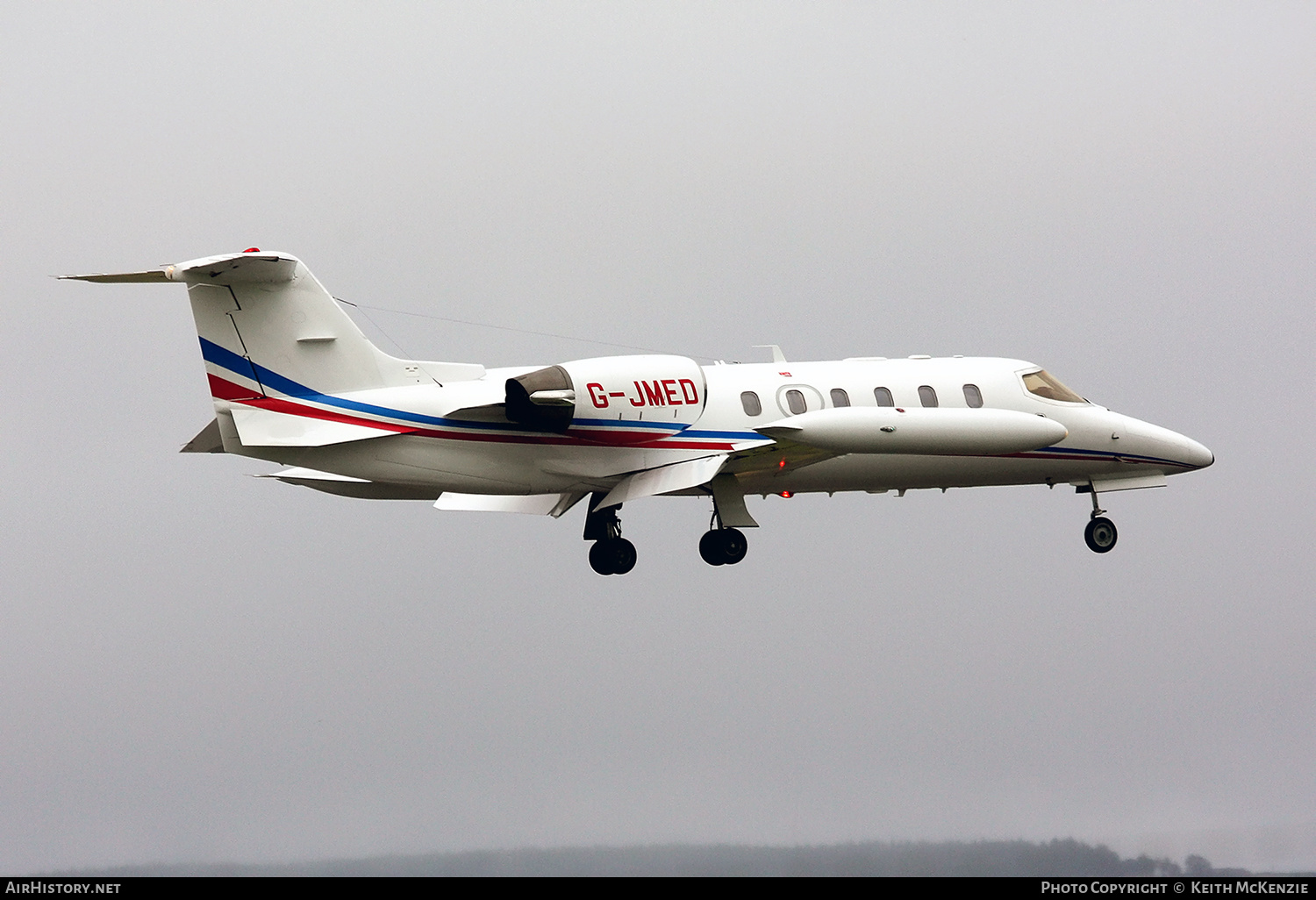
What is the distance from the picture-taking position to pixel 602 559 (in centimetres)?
3447

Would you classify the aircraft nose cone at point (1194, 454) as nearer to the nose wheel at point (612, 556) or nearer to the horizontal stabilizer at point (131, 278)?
the nose wheel at point (612, 556)

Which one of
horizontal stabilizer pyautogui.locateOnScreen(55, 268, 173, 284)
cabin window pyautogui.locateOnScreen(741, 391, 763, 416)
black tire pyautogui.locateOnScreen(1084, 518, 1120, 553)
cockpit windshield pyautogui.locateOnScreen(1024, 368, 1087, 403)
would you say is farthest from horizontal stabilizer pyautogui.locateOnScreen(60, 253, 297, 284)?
black tire pyautogui.locateOnScreen(1084, 518, 1120, 553)

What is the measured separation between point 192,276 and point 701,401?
8417mm

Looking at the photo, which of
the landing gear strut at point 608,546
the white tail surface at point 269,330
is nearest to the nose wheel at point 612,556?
the landing gear strut at point 608,546

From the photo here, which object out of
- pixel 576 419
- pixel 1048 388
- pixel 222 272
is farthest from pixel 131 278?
pixel 1048 388

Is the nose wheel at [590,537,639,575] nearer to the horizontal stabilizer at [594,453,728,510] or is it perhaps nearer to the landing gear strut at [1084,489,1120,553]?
the horizontal stabilizer at [594,453,728,510]

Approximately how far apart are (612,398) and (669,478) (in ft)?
5.42

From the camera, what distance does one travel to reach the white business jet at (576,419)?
30.2 meters

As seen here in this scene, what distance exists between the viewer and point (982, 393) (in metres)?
34.1

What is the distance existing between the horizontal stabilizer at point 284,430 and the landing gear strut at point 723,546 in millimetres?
6798

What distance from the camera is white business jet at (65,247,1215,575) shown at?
30.2 meters

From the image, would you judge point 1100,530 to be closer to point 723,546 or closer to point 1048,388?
point 1048,388

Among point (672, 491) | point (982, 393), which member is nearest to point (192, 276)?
point (672, 491)
